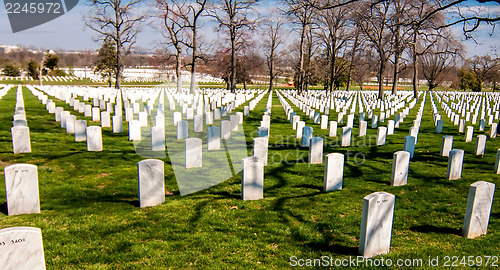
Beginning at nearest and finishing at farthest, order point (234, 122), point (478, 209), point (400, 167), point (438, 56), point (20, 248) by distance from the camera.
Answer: point (20, 248) → point (478, 209) → point (400, 167) → point (234, 122) → point (438, 56)

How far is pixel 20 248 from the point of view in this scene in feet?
10.9

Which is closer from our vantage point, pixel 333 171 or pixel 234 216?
pixel 234 216

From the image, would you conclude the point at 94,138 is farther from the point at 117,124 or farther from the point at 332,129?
the point at 332,129

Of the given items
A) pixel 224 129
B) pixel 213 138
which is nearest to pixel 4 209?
pixel 213 138

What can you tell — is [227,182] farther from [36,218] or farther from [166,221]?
[36,218]

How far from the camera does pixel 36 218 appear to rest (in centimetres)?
521

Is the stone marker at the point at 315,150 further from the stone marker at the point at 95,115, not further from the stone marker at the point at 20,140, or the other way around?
the stone marker at the point at 95,115

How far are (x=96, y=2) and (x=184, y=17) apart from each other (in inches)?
341

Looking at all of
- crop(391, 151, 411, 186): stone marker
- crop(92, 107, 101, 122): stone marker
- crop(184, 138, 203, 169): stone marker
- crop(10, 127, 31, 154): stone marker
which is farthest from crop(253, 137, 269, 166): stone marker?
crop(92, 107, 101, 122): stone marker

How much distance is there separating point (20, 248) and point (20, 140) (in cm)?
670

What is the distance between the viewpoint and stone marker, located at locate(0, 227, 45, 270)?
3.23 meters

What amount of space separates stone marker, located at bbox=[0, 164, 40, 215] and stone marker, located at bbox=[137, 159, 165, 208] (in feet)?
5.34

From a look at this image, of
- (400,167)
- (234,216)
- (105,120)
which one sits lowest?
(234,216)

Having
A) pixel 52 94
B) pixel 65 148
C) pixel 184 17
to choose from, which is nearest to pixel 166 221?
pixel 65 148
